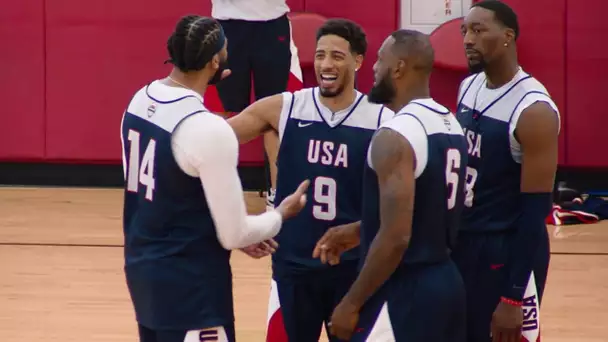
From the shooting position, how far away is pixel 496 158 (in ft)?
13.7

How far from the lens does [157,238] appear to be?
372 cm

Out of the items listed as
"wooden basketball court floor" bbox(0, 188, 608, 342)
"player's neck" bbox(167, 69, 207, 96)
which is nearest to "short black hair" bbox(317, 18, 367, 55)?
"player's neck" bbox(167, 69, 207, 96)

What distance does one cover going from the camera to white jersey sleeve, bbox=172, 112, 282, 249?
3.54 meters

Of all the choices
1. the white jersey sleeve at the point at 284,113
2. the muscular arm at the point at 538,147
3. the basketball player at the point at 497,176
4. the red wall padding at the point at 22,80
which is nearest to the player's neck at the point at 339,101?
the white jersey sleeve at the point at 284,113

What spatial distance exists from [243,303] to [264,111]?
7.22 ft

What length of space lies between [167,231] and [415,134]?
34.7 inches

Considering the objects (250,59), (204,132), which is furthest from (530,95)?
(250,59)

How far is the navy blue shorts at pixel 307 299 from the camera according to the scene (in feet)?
14.0

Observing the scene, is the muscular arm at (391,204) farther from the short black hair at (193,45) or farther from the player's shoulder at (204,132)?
the short black hair at (193,45)

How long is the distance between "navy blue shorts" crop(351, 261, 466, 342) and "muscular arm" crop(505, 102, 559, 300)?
456mm

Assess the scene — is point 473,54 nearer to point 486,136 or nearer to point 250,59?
point 486,136

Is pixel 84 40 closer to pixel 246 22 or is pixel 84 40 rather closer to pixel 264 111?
pixel 246 22

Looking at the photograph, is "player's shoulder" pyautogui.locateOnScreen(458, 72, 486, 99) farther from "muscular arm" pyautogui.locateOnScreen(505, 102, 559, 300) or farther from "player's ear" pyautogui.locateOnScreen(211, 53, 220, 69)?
"player's ear" pyautogui.locateOnScreen(211, 53, 220, 69)

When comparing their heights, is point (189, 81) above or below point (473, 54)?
below
